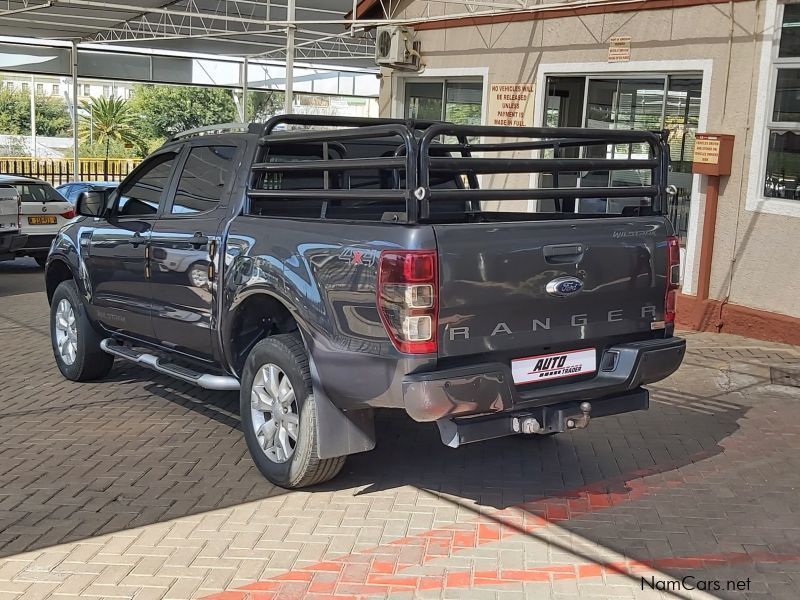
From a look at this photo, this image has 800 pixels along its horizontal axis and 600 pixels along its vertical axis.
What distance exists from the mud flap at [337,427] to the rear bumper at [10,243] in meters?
9.36

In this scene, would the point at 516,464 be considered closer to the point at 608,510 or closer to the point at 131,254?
the point at 608,510

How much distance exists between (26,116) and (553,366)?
251 ft

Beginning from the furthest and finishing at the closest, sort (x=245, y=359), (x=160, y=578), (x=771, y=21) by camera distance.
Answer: (x=771, y=21) < (x=245, y=359) < (x=160, y=578)

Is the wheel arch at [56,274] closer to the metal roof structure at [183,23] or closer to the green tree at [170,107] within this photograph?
the metal roof structure at [183,23]

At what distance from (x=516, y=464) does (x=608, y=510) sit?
0.88m

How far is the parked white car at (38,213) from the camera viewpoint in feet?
46.3

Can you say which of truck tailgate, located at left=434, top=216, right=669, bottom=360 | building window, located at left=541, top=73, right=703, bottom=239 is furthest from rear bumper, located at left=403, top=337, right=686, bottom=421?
building window, located at left=541, top=73, right=703, bottom=239

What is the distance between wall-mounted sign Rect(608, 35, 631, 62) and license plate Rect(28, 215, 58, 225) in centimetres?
895

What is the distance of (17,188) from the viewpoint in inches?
559

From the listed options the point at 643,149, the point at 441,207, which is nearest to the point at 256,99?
the point at 643,149

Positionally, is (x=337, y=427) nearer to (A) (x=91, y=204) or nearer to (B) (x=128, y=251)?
(B) (x=128, y=251)

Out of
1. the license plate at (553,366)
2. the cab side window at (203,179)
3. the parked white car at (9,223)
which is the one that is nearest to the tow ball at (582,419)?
the license plate at (553,366)

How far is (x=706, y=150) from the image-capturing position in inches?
374

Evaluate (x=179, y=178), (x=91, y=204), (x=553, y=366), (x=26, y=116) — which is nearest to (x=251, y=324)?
(x=179, y=178)
